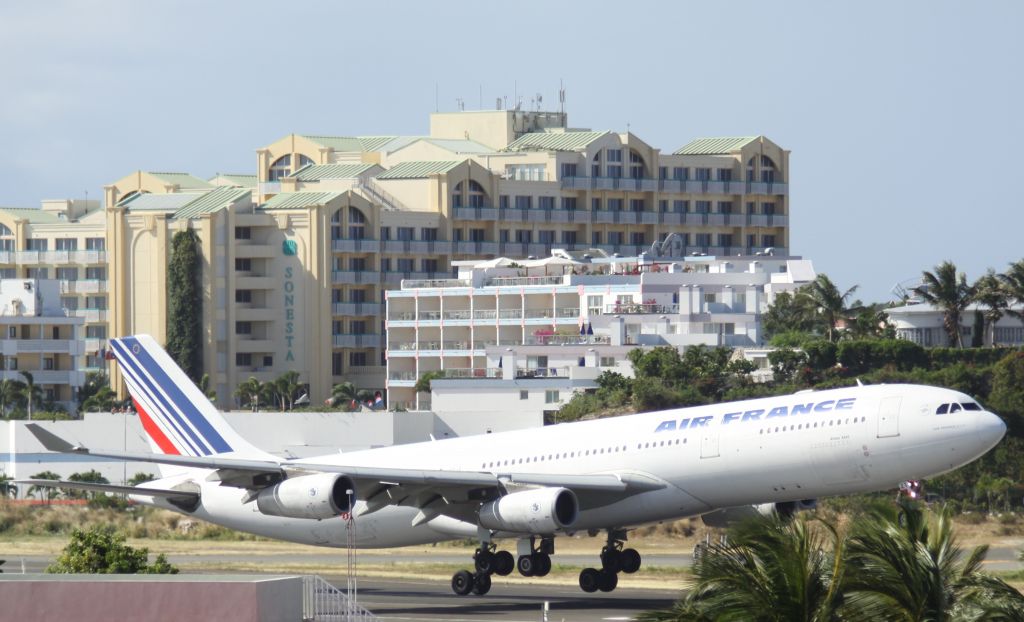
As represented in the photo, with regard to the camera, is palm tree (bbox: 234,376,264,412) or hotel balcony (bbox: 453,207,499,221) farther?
hotel balcony (bbox: 453,207,499,221)

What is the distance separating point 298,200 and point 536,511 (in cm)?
13209

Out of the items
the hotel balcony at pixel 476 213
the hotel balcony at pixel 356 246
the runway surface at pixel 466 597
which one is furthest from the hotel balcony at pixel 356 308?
the runway surface at pixel 466 597

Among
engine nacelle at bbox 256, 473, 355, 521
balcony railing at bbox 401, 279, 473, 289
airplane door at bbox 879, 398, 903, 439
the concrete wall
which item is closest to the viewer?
the concrete wall

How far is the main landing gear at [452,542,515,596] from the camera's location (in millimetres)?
54188

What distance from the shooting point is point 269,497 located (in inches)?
2124

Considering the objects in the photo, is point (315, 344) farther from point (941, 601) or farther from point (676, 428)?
point (941, 601)

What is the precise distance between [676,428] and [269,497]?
11.3 meters

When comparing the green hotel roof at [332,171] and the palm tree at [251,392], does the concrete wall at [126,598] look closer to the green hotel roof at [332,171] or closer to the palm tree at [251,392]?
the palm tree at [251,392]

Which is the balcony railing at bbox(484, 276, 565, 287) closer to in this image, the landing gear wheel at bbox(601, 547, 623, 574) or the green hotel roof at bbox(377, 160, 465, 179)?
the green hotel roof at bbox(377, 160, 465, 179)

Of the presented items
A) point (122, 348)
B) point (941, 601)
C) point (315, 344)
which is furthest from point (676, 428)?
point (315, 344)

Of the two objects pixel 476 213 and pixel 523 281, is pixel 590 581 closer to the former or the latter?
pixel 523 281

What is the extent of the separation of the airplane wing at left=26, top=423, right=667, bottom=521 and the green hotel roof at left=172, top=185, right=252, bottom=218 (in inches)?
4950

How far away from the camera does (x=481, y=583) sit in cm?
5453

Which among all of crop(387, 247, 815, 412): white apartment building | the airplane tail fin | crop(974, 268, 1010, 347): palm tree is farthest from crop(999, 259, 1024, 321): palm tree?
the airplane tail fin
